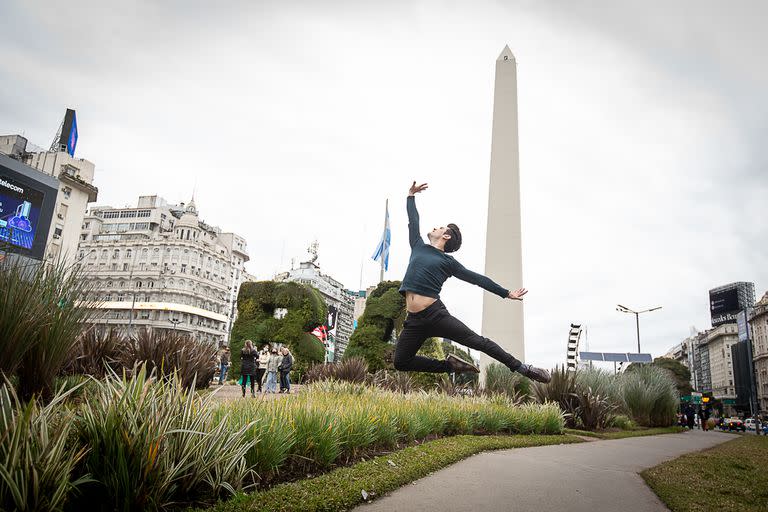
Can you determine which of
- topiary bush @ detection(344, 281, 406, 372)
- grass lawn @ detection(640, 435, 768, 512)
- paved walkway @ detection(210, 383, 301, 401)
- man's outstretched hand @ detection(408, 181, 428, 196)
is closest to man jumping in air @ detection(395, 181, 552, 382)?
man's outstretched hand @ detection(408, 181, 428, 196)

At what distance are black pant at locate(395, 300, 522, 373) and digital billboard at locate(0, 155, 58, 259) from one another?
23198 mm

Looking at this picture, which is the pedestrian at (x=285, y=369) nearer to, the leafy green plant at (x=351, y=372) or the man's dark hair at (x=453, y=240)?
the leafy green plant at (x=351, y=372)

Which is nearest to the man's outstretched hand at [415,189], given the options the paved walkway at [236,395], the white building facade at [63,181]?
the paved walkway at [236,395]

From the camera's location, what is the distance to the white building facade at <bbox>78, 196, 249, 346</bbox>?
280ft

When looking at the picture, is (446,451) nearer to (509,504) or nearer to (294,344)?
(509,504)

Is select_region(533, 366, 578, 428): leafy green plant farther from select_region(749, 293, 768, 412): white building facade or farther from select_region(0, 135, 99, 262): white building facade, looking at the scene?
select_region(749, 293, 768, 412): white building facade

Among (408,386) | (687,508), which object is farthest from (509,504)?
(408,386)

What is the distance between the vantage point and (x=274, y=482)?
4.74 meters

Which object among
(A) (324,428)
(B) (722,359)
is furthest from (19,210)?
(B) (722,359)

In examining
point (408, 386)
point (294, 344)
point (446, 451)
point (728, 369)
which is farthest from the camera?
point (728, 369)

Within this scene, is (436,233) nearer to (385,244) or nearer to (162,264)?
(385,244)

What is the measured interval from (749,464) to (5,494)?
1027 centimetres

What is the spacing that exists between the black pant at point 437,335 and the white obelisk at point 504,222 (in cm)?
1682

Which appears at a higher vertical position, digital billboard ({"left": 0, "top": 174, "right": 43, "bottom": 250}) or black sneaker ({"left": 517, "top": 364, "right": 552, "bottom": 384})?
digital billboard ({"left": 0, "top": 174, "right": 43, "bottom": 250})
